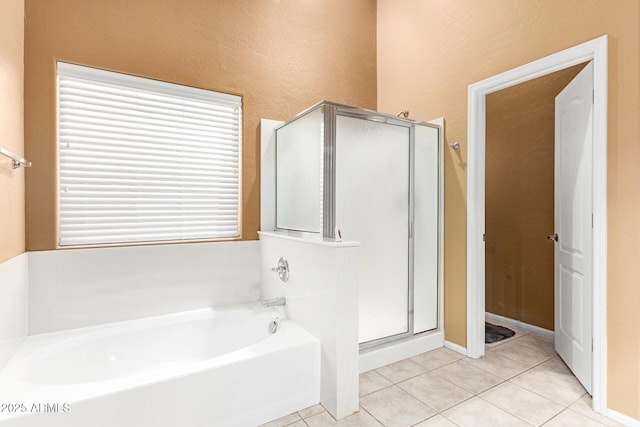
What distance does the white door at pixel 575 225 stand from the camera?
6.61ft

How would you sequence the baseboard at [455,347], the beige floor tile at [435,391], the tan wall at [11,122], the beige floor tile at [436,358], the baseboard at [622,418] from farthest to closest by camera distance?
the baseboard at [455,347], the beige floor tile at [436,358], the beige floor tile at [435,391], the baseboard at [622,418], the tan wall at [11,122]

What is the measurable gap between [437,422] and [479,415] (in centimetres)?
26

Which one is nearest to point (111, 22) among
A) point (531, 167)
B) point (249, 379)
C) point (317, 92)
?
point (317, 92)

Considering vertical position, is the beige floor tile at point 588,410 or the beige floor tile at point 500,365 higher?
the beige floor tile at point 588,410

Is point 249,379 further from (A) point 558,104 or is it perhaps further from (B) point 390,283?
(A) point 558,104

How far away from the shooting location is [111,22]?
2.14 metres

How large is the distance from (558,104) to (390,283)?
6.40 ft

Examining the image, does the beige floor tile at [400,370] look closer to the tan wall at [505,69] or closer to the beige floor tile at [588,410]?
the tan wall at [505,69]

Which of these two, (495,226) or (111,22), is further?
(495,226)

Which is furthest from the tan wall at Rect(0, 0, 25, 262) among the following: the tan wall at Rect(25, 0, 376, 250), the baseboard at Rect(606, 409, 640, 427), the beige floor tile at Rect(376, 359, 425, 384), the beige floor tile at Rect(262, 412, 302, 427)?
the baseboard at Rect(606, 409, 640, 427)

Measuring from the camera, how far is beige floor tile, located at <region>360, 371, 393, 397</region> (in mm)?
2100

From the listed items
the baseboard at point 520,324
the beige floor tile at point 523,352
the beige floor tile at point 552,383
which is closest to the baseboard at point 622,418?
the beige floor tile at point 552,383

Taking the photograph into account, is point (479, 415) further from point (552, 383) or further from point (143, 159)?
point (143, 159)

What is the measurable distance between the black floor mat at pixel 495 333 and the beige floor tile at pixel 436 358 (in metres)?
0.46
